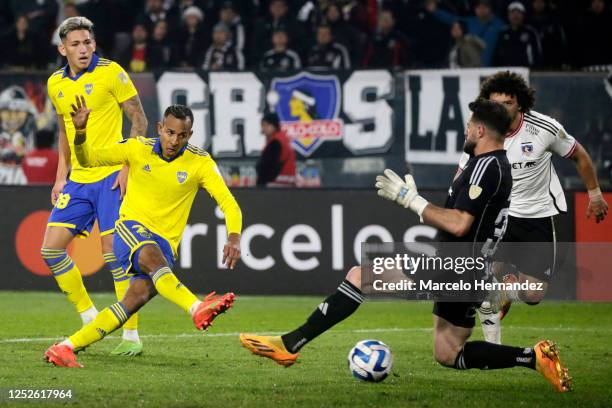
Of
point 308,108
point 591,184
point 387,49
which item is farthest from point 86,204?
point 387,49

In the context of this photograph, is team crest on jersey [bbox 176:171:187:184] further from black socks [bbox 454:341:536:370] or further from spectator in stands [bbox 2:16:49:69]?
spectator in stands [bbox 2:16:49:69]

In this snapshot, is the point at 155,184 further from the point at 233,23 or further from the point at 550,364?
the point at 233,23

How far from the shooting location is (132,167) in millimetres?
A: 8250

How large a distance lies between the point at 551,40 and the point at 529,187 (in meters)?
7.09

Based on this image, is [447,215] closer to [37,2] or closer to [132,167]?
[132,167]

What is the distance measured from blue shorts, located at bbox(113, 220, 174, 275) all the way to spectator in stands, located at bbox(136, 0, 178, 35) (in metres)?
9.32

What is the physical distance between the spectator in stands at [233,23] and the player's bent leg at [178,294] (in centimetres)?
898

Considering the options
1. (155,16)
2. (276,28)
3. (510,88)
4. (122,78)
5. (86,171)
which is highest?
(155,16)

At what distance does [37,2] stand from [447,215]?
42.8 feet

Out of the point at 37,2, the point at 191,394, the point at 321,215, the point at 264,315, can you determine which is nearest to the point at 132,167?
the point at 191,394

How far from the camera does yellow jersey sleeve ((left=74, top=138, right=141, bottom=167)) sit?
26.4 ft

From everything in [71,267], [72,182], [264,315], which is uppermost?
[72,182]

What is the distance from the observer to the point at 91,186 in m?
9.02

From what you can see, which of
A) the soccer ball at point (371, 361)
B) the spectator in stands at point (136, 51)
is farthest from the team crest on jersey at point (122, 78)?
the spectator in stands at point (136, 51)
